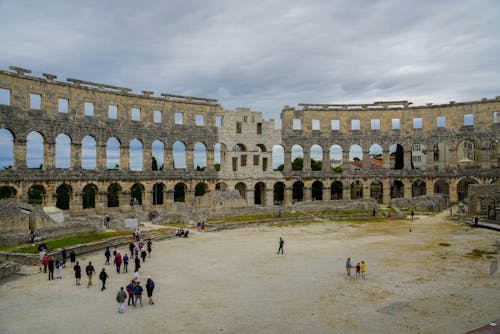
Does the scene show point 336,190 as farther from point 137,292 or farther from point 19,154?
point 137,292

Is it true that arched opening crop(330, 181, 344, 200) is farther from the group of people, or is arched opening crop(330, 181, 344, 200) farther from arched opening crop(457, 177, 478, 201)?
the group of people

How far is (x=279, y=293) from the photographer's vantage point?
17453 mm

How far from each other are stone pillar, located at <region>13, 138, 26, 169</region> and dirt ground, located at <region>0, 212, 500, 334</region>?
18.5m

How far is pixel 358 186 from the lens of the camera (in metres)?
75.8

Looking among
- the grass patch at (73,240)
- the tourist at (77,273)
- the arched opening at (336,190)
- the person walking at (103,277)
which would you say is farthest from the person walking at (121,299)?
the arched opening at (336,190)

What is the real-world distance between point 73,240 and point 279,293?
667 inches

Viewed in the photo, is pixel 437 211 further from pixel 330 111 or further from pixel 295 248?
pixel 295 248

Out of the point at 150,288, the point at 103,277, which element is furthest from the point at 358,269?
the point at 103,277

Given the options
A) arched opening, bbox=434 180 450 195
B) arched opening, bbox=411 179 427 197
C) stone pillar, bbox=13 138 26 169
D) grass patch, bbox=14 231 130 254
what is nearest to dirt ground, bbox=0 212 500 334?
grass patch, bbox=14 231 130 254

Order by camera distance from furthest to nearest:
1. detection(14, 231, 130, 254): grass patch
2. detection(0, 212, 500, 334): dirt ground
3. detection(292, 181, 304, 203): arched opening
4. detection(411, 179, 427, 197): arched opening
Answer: detection(292, 181, 304, 203): arched opening → detection(411, 179, 427, 197): arched opening → detection(14, 231, 130, 254): grass patch → detection(0, 212, 500, 334): dirt ground

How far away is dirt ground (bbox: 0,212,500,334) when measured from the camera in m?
14.0

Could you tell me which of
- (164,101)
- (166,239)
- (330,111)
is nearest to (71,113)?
(164,101)

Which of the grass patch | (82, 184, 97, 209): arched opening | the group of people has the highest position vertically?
(82, 184, 97, 209): arched opening

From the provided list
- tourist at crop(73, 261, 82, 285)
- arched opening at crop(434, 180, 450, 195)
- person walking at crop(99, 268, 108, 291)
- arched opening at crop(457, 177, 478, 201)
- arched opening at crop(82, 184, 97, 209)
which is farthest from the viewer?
arched opening at crop(82, 184, 97, 209)
